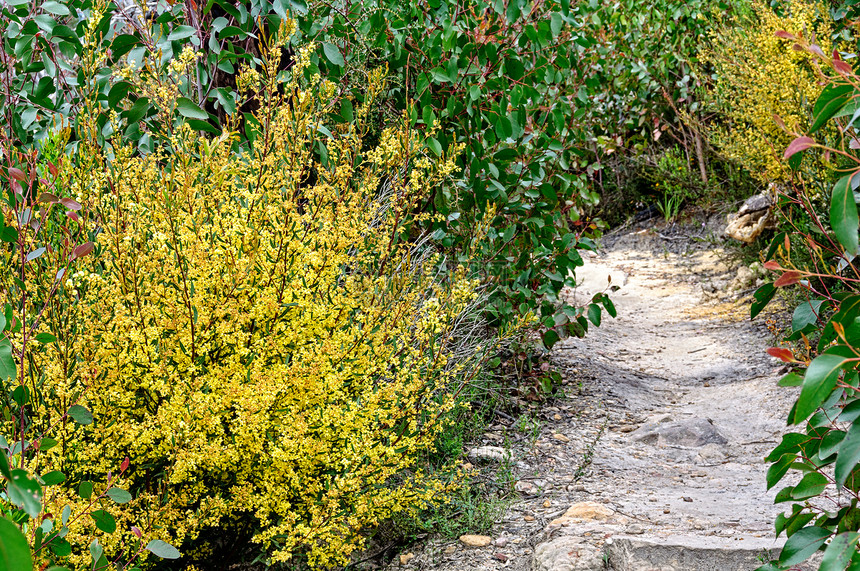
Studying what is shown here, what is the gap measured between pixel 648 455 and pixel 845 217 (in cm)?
243

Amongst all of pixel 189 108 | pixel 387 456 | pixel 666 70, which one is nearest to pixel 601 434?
pixel 387 456

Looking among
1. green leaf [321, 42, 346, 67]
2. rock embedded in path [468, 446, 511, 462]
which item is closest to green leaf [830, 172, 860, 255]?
green leaf [321, 42, 346, 67]

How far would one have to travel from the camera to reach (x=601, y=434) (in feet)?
10.8

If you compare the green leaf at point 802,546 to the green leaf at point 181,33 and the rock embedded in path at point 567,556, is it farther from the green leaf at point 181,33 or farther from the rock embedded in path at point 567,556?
the green leaf at point 181,33

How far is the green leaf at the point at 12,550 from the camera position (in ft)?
1.51

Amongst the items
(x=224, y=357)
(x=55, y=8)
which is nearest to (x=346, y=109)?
(x=55, y=8)

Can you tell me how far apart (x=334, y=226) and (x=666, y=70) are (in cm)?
616

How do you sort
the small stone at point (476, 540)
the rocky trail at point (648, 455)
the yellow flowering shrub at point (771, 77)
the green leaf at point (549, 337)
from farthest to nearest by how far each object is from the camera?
the yellow flowering shrub at point (771, 77)
the green leaf at point (549, 337)
the small stone at point (476, 540)
the rocky trail at point (648, 455)

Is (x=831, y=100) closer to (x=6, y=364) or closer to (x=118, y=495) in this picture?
(x=6, y=364)

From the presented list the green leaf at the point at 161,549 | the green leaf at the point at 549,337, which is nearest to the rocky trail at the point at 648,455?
the green leaf at the point at 549,337

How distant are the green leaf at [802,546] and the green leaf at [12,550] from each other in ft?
3.63

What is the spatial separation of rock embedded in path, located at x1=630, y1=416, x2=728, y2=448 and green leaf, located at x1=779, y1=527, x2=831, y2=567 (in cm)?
211

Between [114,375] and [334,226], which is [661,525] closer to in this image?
[334,226]

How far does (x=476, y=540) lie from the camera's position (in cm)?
232
